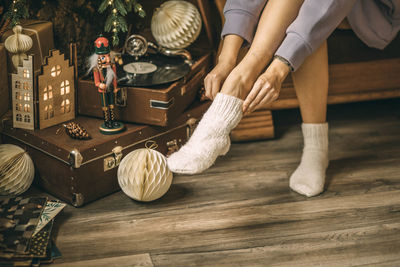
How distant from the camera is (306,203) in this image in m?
1.24

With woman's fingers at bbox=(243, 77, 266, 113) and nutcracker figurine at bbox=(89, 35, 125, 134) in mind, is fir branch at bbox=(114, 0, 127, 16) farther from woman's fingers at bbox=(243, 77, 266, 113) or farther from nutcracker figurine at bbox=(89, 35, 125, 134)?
woman's fingers at bbox=(243, 77, 266, 113)

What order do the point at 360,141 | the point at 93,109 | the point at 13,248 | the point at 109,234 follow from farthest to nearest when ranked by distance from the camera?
the point at 360,141 → the point at 93,109 → the point at 109,234 → the point at 13,248

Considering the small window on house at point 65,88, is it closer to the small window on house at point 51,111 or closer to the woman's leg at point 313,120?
the small window on house at point 51,111

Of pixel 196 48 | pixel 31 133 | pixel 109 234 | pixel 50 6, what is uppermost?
pixel 50 6

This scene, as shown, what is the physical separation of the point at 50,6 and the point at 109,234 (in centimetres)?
86

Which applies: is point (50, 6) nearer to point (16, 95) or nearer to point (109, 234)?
point (16, 95)

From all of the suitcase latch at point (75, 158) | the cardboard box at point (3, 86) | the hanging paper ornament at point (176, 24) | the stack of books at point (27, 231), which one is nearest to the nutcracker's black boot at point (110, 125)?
the suitcase latch at point (75, 158)

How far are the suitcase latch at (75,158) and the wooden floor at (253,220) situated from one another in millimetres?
139

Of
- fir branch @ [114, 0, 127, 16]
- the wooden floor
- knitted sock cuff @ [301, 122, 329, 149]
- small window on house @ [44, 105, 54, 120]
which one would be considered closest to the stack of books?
the wooden floor

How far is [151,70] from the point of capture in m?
1.42

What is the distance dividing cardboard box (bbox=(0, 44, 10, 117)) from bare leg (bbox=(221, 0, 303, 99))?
71cm

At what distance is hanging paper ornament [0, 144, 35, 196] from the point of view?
1.19 meters

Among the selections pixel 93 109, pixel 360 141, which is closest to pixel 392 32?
pixel 360 141

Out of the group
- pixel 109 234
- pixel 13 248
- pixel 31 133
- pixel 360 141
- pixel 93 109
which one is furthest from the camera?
pixel 360 141
